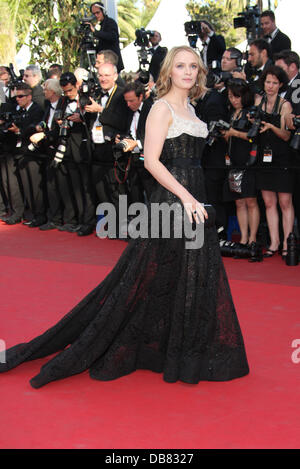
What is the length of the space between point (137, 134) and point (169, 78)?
3.51 metres

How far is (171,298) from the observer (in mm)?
3643

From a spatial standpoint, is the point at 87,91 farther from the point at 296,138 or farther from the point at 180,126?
the point at 180,126

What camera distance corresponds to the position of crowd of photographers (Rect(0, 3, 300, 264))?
20.9 ft

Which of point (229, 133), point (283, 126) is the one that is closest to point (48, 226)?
point (229, 133)

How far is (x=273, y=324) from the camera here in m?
4.51

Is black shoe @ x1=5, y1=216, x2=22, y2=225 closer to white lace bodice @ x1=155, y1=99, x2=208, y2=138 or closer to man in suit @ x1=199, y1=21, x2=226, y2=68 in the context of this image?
man in suit @ x1=199, y1=21, x2=226, y2=68

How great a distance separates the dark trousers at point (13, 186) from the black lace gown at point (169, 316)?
17.3 ft

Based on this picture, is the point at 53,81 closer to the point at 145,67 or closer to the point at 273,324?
the point at 145,67

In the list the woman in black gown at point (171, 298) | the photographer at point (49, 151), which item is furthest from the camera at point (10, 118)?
the woman in black gown at point (171, 298)

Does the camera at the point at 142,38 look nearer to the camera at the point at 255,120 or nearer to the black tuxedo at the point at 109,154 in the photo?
the black tuxedo at the point at 109,154

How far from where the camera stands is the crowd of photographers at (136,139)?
20.9ft

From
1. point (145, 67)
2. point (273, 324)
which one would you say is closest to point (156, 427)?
point (273, 324)

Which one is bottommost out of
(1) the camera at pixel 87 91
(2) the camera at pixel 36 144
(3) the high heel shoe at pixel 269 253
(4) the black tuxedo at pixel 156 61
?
(3) the high heel shoe at pixel 269 253

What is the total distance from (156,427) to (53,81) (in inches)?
224
